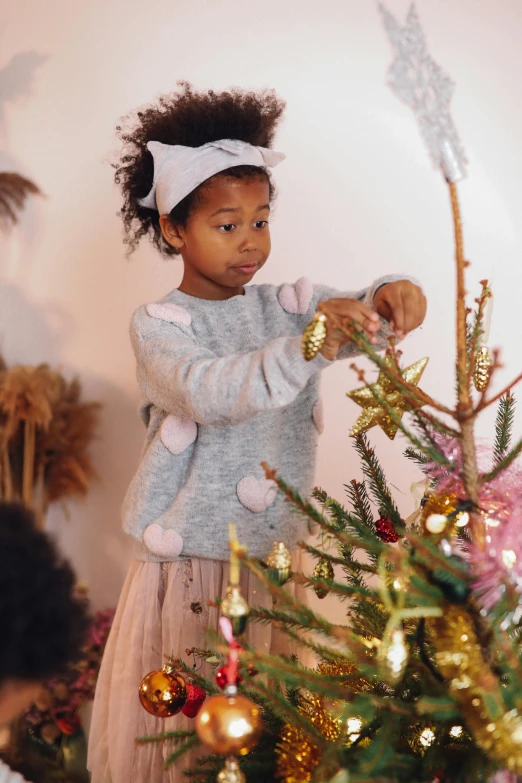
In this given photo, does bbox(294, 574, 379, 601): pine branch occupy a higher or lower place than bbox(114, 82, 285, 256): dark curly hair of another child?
lower

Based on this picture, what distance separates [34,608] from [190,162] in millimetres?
549

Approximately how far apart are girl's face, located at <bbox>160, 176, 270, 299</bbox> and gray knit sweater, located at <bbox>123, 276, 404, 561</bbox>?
0.17ft

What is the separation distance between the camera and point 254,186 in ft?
3.03

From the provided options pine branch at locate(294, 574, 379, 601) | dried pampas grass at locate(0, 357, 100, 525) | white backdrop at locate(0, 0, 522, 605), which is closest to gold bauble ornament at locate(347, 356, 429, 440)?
pine branch at locate(294, 574, 379, 601)

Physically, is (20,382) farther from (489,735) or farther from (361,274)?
(489,735)

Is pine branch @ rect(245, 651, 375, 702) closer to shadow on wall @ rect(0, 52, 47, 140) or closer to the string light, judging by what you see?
the string light

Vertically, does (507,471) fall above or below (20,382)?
below

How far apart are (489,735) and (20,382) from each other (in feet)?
3.70

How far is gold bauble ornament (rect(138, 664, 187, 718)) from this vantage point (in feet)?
2.28

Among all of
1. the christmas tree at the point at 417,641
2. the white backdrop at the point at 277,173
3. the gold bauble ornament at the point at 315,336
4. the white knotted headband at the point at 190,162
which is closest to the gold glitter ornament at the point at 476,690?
the christmas tree at the point at 417,641

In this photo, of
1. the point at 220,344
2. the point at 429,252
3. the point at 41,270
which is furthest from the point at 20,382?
the point at 429,252

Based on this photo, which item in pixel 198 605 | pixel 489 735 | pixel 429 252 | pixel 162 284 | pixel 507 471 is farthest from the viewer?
pixel 162 284

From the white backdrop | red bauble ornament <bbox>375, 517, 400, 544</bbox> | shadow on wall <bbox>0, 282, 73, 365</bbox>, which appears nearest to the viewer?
red bauble ornament <bbox>375, 517, 400, 544</bbox>

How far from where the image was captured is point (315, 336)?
1.95 ft
